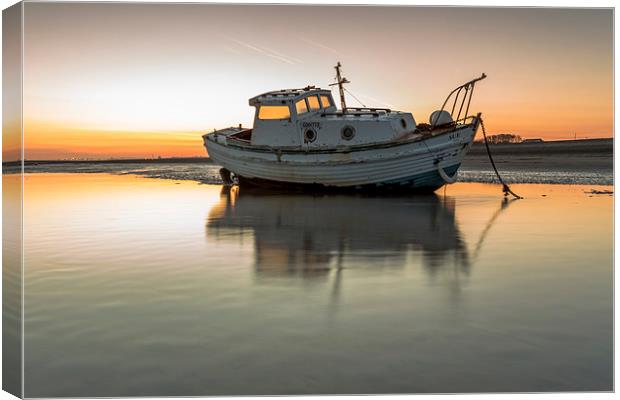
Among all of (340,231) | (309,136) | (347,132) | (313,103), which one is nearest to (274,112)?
(313,103)

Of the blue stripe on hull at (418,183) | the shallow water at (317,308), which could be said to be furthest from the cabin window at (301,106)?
the shallow water at (317,308)

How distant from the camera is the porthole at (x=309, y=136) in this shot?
20062 millimetres

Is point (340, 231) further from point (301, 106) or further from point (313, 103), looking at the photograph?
point (313, 103)

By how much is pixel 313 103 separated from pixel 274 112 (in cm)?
126

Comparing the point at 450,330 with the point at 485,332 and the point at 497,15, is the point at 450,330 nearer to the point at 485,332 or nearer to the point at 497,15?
the point at 485,332

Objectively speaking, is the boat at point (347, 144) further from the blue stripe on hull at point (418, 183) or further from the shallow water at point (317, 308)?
the shallow water at point (317, 308)

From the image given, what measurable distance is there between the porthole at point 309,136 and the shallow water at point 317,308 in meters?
8.04

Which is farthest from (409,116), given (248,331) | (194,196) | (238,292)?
(248,331)

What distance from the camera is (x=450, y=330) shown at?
5254 mm

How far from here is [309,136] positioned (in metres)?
20.1

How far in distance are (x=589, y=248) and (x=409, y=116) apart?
38.4 feet

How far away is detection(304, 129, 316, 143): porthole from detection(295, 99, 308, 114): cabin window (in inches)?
29.2

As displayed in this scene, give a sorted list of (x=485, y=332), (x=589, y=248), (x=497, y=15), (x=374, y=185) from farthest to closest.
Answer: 1. (x=374, y=185)
2. (x=589, y=248)
3. (x=497, y=15)
4. (x=485, y=332)

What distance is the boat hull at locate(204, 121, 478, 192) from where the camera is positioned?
62.8 ft
